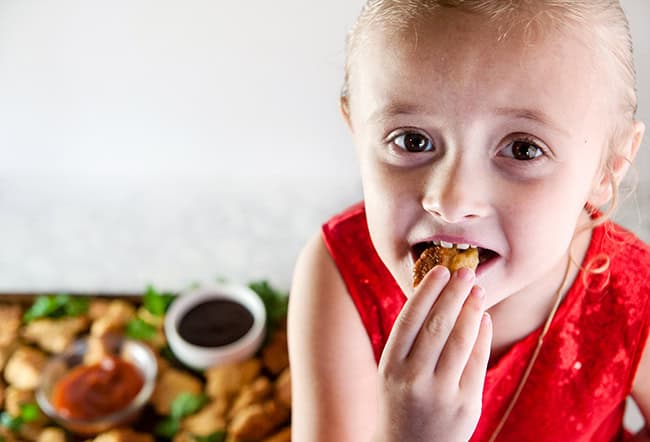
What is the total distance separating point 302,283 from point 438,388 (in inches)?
12.5

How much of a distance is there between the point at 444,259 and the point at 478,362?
101 mm

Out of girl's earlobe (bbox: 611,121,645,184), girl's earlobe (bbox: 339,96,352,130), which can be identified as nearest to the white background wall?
girl's earlobe (bbox: 339,96,352,130)

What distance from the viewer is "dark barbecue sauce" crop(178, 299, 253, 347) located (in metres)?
1.35

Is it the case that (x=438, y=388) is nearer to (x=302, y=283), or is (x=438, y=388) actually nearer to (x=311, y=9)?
(x=302, y=283)

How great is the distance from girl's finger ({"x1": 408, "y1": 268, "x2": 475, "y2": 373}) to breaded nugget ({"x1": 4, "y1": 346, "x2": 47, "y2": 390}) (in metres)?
1.03

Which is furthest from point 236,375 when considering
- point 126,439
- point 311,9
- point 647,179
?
point 647,179

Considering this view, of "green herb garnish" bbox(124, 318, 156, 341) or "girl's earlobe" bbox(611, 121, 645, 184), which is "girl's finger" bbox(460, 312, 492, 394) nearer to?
"girl's earlobe" bbox(611, 121, 645, 184)

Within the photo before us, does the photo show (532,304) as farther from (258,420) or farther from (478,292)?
(258,420)

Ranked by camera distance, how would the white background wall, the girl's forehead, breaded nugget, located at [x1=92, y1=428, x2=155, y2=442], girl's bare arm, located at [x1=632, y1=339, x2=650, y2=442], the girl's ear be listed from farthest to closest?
the white background wall
breaded nugget, located at [x1=92, y1=428, x2=155, y2=442]
girl's bare arm, located at [x1=632, y1=339, x2=650, y2=442]
the girl's ear
the girl's forehead

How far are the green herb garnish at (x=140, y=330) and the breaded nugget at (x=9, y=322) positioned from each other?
0.25m

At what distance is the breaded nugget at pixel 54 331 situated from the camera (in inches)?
56.8

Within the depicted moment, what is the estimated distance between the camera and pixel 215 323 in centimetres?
137

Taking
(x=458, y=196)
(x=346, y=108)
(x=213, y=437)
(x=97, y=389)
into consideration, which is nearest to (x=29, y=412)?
(x=97, y=389)

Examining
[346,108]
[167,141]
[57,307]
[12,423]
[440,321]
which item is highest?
[346,108]
